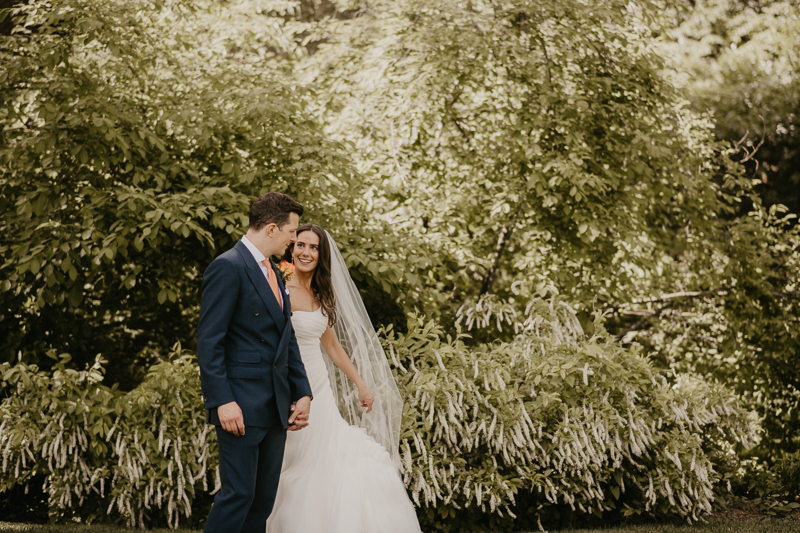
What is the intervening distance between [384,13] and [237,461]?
5491 millimetres

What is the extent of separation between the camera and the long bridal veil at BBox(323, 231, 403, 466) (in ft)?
12.5

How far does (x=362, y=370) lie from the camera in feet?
12.7

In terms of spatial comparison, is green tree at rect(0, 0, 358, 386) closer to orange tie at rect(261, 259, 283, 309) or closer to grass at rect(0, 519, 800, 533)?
grass at rect(0, 519, 800, 533)

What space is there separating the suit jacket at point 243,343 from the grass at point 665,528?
1834 mm

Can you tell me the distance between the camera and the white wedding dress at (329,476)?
10.8ft

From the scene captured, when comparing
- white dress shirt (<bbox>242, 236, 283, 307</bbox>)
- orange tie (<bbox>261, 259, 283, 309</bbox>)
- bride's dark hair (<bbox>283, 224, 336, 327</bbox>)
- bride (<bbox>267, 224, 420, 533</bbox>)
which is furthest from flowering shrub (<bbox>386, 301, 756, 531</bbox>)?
white dress shirt (<bbox>242, 236, 283, 307</bbox>)

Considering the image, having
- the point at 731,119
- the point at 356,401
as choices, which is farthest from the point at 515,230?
the point at 731,119

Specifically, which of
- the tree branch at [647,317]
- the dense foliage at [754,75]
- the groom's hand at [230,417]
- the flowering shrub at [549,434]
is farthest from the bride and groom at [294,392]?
the dense foliage at [754,75]

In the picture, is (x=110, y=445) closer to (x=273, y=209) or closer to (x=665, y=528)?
(x=273, y=209)

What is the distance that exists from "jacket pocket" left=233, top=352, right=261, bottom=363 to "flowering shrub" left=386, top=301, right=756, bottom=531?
5.00 ft

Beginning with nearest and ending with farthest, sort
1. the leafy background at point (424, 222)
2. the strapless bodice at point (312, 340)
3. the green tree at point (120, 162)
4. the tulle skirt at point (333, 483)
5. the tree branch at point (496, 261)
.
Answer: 1. the tulle skirt at point (333, 483)
2. the strapless bodice at point (312, 340)
3. the leafy background at point (424, 222)
4. the green tree at point (120, 162)
5. the tree branch at point (496, 261)

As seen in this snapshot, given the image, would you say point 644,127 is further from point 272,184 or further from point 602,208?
point 272,184

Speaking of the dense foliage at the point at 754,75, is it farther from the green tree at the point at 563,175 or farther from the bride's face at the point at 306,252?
the bride's face at the point at 306,252

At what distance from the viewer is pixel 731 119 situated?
44.4 feet
